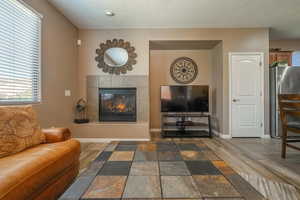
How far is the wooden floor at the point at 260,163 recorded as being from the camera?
169 cm

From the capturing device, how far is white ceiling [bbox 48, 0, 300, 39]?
9.46 feet

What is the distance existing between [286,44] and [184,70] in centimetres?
308

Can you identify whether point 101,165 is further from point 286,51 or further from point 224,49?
point 286,51

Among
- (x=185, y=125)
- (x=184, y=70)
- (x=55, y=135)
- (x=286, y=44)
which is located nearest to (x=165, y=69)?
(x=184, y=70)

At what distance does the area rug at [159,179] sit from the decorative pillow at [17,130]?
63 cm

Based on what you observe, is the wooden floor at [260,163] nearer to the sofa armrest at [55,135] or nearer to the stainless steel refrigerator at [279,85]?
the stainless steel refrigerator at [279,85]

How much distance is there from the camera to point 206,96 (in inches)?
165

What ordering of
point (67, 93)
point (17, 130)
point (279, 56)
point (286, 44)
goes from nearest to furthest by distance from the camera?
point (17, 130) < point (67, 93) < point (279, 56) < point (286, 44)

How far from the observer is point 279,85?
149 inches

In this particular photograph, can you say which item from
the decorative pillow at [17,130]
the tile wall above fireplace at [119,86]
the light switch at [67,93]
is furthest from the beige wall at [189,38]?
the decorative pillow at [17,130]

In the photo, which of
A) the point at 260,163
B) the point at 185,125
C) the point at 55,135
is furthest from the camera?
the point at 185,125

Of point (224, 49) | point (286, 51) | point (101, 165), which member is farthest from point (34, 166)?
point (286, 51)

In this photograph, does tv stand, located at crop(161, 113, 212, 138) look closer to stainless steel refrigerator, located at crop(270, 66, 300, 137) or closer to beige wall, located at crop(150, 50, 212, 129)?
beige wall, located at crop(150, 50, 212, 129)

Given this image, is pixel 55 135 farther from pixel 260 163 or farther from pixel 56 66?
pixel 260 163
